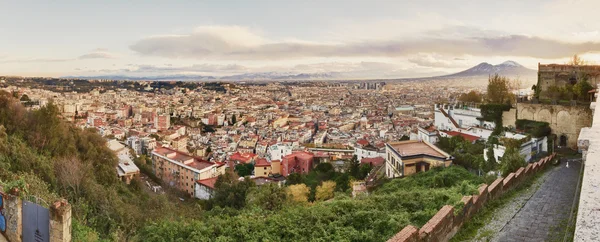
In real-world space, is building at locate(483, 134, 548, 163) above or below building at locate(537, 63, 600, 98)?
below

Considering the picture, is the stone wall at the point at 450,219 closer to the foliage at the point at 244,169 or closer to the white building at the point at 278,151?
the foliage at the point at 244,169

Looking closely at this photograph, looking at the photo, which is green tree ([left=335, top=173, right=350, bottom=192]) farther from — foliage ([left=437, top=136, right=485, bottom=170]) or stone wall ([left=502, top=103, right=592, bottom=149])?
stone wall ([left=502, top=103, right=592, bottom=149])

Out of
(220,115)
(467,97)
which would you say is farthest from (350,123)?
(467,97)

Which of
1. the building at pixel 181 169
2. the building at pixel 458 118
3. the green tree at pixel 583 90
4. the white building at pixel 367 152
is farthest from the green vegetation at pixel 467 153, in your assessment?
the building at pixel 181 169

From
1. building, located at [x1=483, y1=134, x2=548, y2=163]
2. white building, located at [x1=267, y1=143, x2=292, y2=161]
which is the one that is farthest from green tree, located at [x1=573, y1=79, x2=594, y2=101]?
white building, located at [x1=267, y1=143, x2=292, y2=161]

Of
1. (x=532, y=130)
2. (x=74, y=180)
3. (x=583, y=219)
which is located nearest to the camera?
(x=583, y=219)

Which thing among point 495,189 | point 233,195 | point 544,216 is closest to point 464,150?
point 233,195

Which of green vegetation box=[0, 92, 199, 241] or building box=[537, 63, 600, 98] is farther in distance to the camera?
building box=[537, 63, 600, 98]

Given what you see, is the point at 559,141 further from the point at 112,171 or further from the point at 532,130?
the point at 112,171
